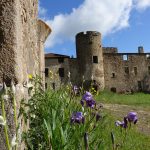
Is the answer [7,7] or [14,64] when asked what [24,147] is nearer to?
[14,64]

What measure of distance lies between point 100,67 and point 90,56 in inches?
74.4

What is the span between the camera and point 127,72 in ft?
144

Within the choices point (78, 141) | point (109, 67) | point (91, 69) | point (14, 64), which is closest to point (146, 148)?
point (78, 141)

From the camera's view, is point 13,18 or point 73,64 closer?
point 13,18

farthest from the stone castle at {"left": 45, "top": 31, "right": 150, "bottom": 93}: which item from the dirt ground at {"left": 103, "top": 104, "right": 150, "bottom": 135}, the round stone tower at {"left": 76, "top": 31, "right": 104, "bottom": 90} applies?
the dirt ground at {"left": 103, "top": 104, "right": 150, "bottom": 135}

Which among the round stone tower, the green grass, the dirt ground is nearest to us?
the dirt ground

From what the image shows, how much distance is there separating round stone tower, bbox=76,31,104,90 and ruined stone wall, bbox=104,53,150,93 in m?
2.24

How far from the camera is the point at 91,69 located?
38.9 m

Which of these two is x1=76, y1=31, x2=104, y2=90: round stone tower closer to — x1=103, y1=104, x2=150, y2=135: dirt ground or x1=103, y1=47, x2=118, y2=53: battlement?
x1=103, y1=47, x2=118, y2=53: battlement

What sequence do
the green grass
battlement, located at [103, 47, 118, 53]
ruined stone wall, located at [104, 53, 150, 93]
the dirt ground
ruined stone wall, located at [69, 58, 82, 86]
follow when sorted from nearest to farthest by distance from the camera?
1. the dirt ground
2. the green grass
3. ruined stone wall, located at [69, 58, 82, 86]
4. ruined stone wall, located at [104, 53, 150, 93]
5. battlement, located at [103, 47, 118, 53]

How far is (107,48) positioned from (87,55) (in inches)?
214

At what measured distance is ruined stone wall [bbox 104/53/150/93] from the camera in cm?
4219

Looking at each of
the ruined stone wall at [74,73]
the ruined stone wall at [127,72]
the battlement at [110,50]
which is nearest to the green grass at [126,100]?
the ruined stone wall at [74,73]

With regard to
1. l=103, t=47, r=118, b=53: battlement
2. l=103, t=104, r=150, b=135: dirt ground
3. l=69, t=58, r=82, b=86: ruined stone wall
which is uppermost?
l=103, t=47, r=118, b=53: battlement
